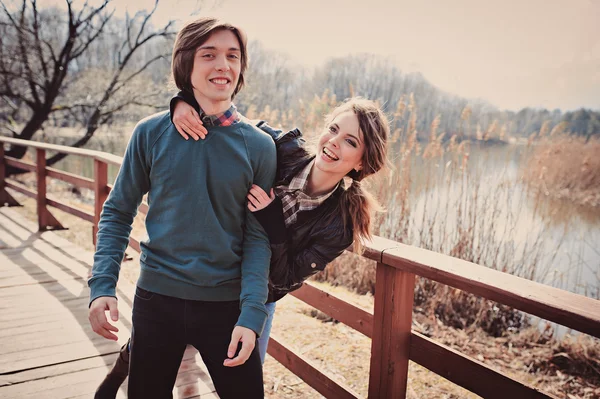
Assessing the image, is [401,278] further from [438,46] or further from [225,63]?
[438,46]

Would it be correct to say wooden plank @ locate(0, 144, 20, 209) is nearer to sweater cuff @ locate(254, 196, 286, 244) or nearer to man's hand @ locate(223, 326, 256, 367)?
sweater cuff @ locate(254, 196, 286, 244)

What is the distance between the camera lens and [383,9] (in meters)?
10.9

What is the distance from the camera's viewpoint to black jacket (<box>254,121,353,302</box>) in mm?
1329

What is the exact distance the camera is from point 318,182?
4.65 ft

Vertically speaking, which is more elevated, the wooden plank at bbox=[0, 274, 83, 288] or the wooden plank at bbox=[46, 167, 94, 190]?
the wooden plank at bbox=[46, 167, 94, 190]

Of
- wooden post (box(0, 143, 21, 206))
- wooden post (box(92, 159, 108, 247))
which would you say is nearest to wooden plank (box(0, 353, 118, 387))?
wooden post (box(92, 159, 108, 247))

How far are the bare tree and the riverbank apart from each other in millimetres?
7657

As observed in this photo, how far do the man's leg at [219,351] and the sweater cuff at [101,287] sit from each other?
215 mm

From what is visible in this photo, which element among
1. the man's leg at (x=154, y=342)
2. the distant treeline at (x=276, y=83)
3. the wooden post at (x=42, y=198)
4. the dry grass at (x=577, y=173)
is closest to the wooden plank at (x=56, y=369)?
A: the man's leg at (x=154, y=342)

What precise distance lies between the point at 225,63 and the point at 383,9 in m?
10.6

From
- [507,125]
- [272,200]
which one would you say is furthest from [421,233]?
[272,200]

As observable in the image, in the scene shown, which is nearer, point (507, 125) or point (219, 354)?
point (219, 354)

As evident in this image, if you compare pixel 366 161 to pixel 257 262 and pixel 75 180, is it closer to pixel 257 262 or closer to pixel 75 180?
pixel 257 262

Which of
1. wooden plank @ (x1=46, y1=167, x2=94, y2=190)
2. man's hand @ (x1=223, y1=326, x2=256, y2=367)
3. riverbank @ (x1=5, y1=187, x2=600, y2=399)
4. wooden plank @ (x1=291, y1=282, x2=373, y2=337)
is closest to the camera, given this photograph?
man's hand @ (x1=223, y1=326, x2=256, y2=367)
